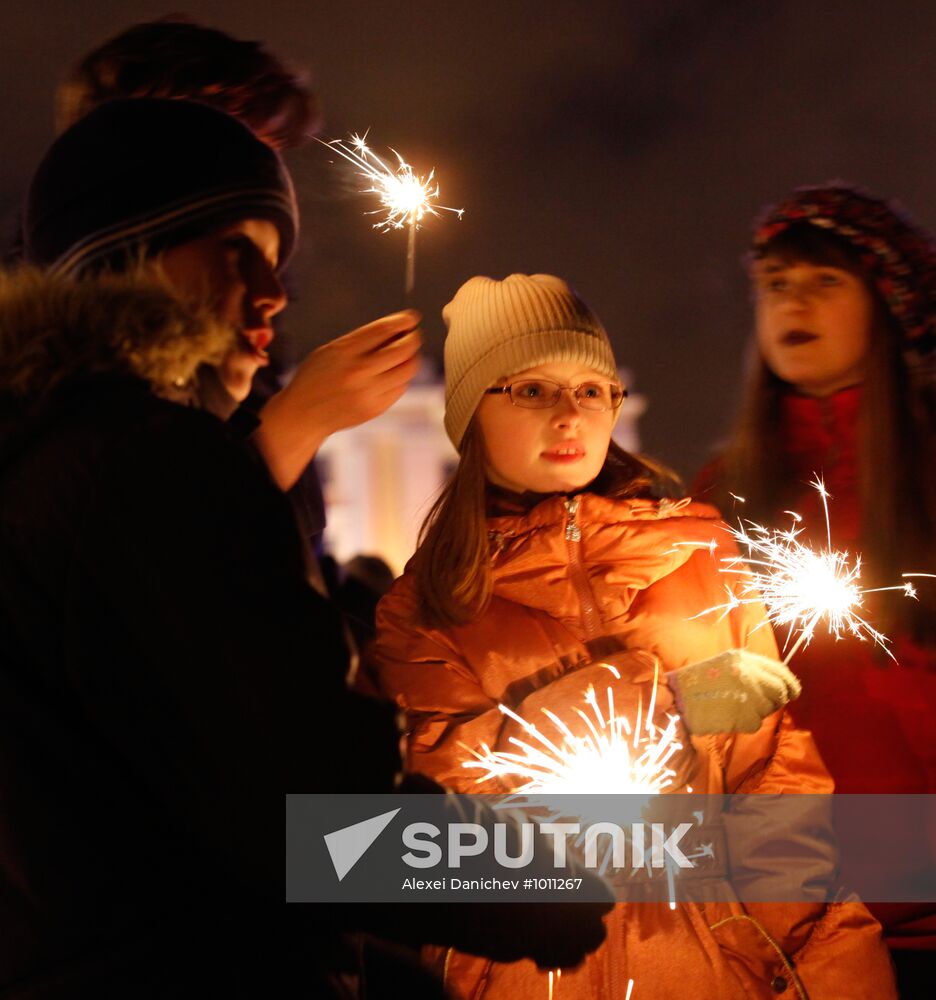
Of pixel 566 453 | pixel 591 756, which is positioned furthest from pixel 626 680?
pixel 566 453

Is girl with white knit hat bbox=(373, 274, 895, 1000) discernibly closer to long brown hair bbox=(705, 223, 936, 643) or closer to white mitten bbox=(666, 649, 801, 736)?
white mitten bbox=(666, 649, 801, 736)

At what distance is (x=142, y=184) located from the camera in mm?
1780

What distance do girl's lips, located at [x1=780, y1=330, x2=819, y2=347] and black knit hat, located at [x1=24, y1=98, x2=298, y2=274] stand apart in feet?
3.67

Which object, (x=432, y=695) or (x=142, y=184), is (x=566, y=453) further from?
(x=142, y=184)

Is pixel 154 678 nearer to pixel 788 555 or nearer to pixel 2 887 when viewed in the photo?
pixel 2 887

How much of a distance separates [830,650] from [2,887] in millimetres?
1646

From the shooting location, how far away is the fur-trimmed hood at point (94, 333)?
4.17 ft

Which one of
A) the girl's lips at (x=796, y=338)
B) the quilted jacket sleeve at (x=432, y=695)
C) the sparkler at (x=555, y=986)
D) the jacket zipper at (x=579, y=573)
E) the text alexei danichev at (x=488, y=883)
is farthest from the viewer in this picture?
the girl's lips at (x=796, y=338)

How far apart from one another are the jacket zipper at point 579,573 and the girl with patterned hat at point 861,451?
1.63ft

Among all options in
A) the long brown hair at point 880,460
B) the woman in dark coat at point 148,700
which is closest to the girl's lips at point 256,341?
the woman in dark coat at point 148,700

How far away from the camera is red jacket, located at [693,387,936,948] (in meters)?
2.06

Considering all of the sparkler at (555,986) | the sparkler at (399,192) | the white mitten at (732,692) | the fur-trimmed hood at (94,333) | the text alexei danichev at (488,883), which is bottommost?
the sparkler at (555,986)

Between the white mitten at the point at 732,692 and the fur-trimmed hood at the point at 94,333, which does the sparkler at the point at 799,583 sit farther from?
the fur-trimmed hood at the point at 94,333

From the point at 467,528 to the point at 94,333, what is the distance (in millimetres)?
940
